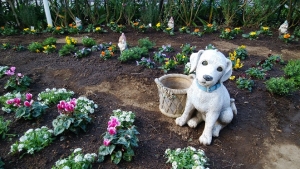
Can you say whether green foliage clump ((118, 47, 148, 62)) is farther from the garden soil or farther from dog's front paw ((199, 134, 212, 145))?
dog's front paw ((199, 134, 212, 145))

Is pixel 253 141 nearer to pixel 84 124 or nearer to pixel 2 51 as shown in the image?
pixel 84 124

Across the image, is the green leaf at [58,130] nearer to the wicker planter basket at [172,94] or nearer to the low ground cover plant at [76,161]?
the low ground cover plant at [76,161]

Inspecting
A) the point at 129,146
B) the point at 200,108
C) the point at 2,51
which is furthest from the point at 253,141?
the point at 2,51

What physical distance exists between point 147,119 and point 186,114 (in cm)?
60

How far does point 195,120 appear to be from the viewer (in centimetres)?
330

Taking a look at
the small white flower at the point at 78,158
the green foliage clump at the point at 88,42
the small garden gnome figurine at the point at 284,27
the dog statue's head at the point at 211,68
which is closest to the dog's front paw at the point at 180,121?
the dog statue's head at the point at 211,68

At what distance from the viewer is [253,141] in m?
3.23

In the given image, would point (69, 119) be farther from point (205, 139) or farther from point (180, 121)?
point (205, 139)

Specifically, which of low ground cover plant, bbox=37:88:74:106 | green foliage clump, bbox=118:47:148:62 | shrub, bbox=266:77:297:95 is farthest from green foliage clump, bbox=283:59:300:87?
low ground cover plant, bbox=37:88:74:106

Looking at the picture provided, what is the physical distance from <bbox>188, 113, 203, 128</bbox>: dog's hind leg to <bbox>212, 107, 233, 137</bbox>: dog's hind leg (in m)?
0.22

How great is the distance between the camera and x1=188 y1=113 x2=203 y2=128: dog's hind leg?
3.27 meters

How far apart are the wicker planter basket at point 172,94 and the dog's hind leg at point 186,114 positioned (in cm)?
14

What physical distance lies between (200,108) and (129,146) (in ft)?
3.13

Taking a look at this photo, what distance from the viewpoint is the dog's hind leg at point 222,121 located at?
3068 mm
